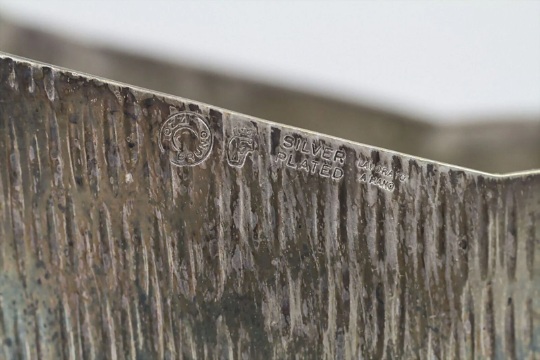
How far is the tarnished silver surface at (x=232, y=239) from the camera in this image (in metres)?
0.46

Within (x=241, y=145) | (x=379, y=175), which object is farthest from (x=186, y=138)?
(x=379, y=175)

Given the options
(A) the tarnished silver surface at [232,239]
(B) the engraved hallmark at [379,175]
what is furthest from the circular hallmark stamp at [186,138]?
(B) the engraved hallmark at [379,175]

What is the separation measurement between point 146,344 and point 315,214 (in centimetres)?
28

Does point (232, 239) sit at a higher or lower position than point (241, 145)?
lower

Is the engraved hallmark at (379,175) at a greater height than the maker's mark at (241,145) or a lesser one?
lesser

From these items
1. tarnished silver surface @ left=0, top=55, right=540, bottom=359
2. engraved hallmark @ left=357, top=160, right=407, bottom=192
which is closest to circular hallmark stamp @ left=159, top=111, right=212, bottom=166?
tarnished silver surface @ left=0, top=55, right=540, bottom=359

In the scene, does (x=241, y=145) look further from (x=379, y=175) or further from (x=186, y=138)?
(x=379, y=175)

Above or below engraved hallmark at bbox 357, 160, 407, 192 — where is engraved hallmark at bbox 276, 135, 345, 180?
above

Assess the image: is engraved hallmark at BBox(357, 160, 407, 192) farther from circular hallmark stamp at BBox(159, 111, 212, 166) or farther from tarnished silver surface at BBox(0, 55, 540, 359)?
circular hallmark stamp at BBox(159, 111, 212, 166)

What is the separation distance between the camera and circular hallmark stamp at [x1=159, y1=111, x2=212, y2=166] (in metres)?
0.47

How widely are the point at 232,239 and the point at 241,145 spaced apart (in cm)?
12

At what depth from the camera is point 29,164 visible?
46cm

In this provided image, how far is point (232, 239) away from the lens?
478mm

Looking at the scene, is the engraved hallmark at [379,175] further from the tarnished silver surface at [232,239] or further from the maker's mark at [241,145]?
the maker's mark at [241,145]
